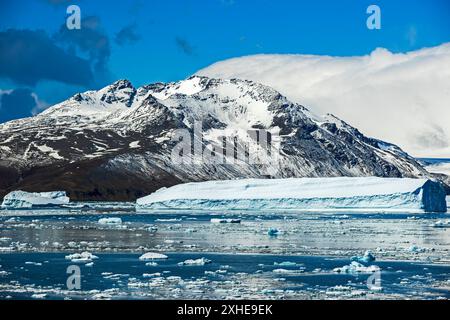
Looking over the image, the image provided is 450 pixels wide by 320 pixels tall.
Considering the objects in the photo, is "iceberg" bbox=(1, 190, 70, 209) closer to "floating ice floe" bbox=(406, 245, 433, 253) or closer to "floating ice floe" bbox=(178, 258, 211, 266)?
"floating ice floe" bbox=(406, 245, 433, 253)

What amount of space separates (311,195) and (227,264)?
54.8 meters

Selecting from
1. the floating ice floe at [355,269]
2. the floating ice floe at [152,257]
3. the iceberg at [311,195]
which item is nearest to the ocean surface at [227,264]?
the floating ice floe at [355,269]

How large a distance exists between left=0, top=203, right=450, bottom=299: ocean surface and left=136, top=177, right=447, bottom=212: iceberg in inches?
1158

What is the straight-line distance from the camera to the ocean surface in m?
27.4

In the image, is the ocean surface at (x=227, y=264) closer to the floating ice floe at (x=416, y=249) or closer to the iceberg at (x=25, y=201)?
the floating ice floe at (x=416, y=249)

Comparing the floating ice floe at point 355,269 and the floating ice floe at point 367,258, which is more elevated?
the floating ice floe at point 367,258

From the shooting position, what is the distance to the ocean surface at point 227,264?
27375mm

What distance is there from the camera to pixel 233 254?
3912 centimetres

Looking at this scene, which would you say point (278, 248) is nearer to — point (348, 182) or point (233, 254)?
point (233, 254)

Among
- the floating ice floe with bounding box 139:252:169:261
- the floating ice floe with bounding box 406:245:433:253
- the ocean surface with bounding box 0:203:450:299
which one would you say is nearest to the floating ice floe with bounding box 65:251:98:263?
the ocean surface with bounding box 0:203:450:299

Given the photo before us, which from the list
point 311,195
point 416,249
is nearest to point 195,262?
point 416,249

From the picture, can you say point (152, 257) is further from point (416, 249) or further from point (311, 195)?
point (311, 195)

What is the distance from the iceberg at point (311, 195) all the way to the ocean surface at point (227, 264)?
29425 mm
